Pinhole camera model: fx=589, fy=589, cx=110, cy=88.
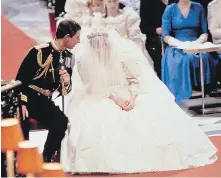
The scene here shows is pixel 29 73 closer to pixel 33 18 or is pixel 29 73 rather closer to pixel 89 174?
pixel 89 174

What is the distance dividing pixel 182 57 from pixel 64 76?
276 cm

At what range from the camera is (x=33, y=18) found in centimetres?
1027

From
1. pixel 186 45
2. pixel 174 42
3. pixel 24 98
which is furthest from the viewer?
pixel 174 42

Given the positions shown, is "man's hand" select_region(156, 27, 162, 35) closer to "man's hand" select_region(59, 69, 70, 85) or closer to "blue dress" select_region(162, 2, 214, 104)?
"blue dress" select_region(162, 2, 214, 104)

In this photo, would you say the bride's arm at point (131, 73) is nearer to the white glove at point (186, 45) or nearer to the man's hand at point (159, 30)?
the white glove at point (186, 45)

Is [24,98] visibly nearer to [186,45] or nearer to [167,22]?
[186,45]

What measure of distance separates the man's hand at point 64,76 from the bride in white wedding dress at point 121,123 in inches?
18.1

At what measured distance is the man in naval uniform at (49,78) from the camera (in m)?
4.90

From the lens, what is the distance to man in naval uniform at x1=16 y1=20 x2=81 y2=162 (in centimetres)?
490

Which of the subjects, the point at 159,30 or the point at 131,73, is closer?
the point at 131,73

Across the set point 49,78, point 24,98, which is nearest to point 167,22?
point 49,78

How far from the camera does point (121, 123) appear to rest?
5.29 meters

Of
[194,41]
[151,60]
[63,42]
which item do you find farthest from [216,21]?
[63,42]

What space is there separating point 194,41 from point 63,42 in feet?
9.54
